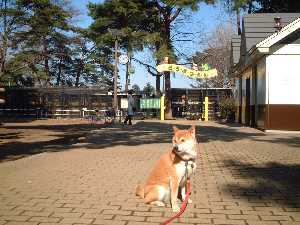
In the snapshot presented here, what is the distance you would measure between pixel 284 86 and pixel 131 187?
14.3 meters

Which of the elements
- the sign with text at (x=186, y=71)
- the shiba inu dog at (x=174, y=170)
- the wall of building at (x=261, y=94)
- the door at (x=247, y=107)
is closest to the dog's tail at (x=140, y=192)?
the shiba inu dog at (x=174, y=170)

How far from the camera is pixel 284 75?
20203mm

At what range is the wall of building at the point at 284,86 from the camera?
20078 mm

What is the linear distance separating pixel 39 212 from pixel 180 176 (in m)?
1.90

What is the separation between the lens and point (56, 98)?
3962 cm

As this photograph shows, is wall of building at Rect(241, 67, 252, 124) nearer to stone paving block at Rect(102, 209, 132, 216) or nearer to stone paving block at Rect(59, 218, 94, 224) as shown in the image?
stone paving block at Rect(102, 209, 132, 216)

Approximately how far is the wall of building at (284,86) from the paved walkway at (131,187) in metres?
7.10

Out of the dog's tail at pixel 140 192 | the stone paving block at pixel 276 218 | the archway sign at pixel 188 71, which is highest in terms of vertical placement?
the archway sign at pixel 188 71

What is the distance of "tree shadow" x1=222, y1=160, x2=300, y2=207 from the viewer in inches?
265

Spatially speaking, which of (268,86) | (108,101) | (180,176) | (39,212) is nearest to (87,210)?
(39,212)

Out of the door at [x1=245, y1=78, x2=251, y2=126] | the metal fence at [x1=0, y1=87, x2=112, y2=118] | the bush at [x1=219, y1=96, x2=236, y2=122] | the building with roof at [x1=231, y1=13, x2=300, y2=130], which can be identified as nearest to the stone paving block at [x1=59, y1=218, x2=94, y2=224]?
the building with roof at [x1=231, y1=13, x2=300, y2=130]

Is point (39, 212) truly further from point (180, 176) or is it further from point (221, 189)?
point (221, 189)

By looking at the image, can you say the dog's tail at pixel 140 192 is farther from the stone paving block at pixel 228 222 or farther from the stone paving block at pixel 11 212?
the stone paving block at pixel 11 212

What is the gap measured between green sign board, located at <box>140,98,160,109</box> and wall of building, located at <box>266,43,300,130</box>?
17.7 m
